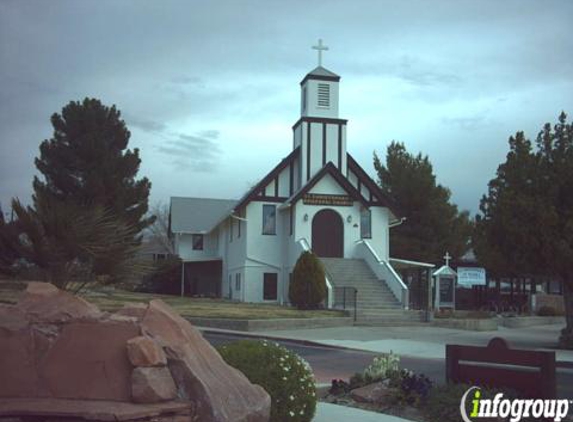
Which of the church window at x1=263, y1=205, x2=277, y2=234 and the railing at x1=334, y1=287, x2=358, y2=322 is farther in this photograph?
the church window at x1=263, y1=205, x2=277, y2=234

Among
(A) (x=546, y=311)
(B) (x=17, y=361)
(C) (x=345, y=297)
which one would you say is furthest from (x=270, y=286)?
(B) (x=17, y=361)

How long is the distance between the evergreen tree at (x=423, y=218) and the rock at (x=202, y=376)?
43732 millimetres

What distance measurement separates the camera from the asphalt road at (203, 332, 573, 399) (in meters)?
14.0

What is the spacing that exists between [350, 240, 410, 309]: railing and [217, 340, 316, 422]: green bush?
83.9 feet

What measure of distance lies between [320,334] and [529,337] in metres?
7.60

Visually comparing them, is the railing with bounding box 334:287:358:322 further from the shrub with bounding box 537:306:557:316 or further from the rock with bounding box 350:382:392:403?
the rock with bounding box 350:382:392:403

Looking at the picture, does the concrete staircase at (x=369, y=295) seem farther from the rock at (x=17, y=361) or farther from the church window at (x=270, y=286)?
the rock at (x=17, y=361)

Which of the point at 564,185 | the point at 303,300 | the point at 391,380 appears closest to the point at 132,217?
the point at 303,300

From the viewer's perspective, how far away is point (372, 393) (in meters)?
10.2

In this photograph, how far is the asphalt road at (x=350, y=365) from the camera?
1403 cm

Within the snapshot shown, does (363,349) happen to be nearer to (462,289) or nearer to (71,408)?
(71,408)

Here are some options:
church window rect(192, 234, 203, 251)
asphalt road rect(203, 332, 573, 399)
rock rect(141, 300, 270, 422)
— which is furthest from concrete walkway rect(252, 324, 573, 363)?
church window rect(192, 234, 203, 251)

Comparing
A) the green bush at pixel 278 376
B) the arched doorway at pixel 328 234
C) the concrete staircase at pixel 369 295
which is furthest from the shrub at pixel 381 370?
the arched doorway at pixel 328 234

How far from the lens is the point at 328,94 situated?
3900 centimetres
